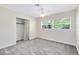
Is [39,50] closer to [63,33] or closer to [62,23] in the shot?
[63,33]

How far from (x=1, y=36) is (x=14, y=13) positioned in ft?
5.23

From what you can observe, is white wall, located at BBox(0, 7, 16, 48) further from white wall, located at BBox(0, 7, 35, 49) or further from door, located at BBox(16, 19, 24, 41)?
door, located at BBox(16, 19, 24, 41)

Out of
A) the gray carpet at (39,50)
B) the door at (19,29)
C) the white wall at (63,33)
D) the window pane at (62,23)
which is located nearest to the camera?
the gray carpet at (39,50)

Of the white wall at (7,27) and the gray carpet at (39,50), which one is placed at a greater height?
the white wall at (7,27)

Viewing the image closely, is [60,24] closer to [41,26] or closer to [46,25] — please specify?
[46,25]

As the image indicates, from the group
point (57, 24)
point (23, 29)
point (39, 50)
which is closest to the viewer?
point (39, 50)

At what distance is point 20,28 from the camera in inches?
244

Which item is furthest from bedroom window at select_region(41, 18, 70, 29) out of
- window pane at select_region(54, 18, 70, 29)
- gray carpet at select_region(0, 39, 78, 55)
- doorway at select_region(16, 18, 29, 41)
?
gray carpet at select_region(0, 39, 78, 55)

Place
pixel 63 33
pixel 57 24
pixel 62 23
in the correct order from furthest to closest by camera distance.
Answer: pixel 57 24, pixel 62 23, pixel 63 33

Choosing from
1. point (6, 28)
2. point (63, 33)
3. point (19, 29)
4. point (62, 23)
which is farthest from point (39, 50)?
point (19, 29)

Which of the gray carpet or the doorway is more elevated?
the doorway

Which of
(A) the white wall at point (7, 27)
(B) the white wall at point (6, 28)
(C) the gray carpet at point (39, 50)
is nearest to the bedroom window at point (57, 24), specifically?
(C) the gray carpet at point (39, 50)

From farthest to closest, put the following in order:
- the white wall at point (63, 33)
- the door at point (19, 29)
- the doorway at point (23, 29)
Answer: the doorway at point (23, 29), the door at point (19, 29), the white wall at point (63, 33)

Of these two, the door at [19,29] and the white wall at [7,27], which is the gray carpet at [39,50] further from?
the door at [19,29]
